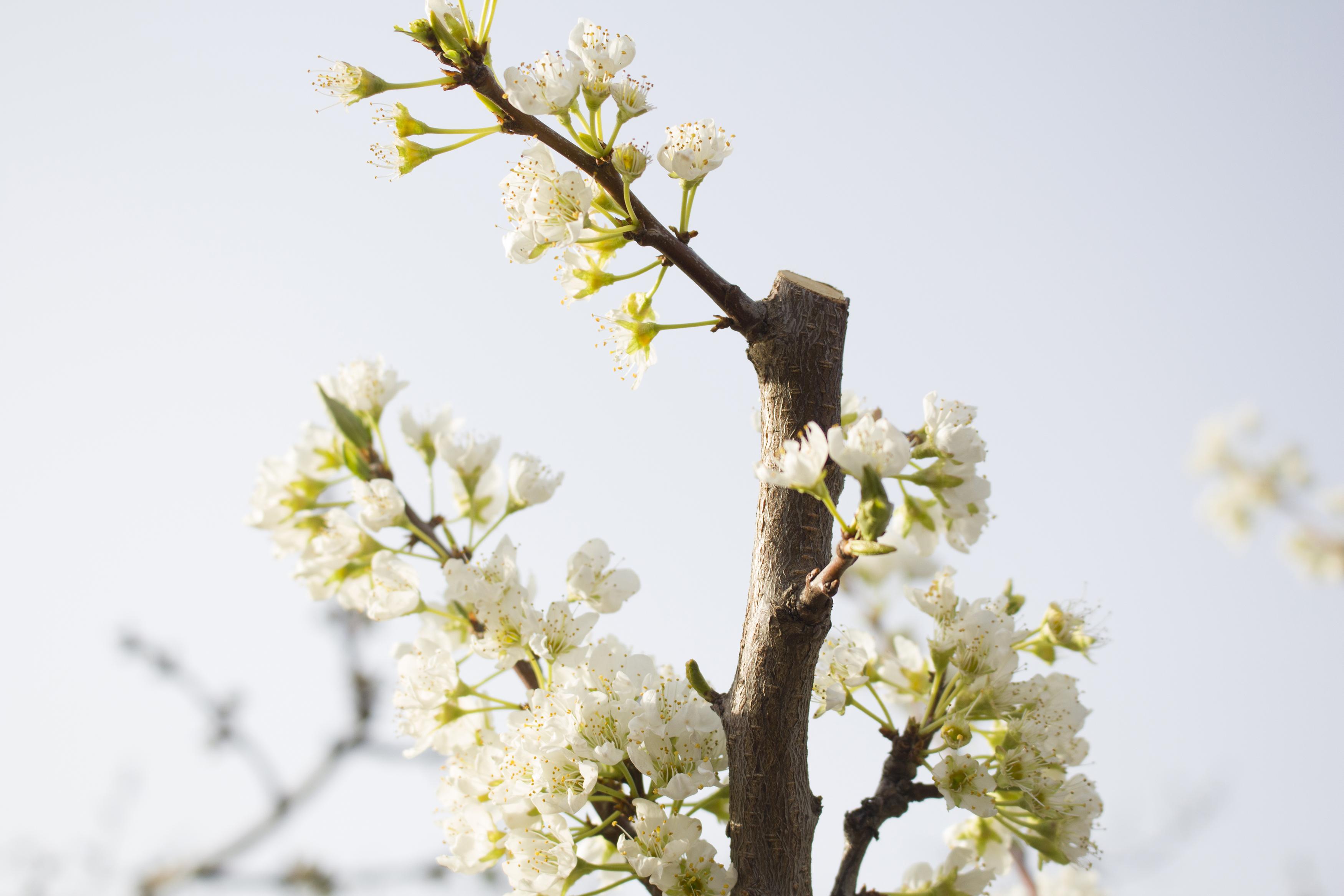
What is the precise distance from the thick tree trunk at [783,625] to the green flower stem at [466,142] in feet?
1.53

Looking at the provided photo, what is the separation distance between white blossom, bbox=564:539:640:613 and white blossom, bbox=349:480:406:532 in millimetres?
303

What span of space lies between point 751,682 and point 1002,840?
0.72m

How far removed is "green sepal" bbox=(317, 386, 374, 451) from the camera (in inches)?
56.4

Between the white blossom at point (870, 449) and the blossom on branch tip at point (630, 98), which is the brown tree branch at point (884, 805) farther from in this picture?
the blossom on branch tip at point (630, 98)

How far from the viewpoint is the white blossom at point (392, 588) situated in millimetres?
1453

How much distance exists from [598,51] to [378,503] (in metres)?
0.78

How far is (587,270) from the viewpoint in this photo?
4.53ft

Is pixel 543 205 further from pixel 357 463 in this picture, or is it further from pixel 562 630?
pixel 562 630

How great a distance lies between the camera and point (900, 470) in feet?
3.50

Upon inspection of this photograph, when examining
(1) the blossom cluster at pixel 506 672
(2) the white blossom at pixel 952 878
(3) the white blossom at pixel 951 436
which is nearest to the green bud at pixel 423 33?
(1) the blossom cluster at pixel 506 672

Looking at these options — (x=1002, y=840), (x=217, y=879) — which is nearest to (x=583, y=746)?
(x=1002, y=840)

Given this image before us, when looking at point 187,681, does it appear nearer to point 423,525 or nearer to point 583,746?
point 423,525

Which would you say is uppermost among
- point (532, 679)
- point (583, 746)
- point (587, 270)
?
point (587, 270)

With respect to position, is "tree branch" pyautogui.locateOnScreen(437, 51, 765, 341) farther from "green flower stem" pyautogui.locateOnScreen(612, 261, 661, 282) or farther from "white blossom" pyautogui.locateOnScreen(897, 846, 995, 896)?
"white blossom" pyautogui.locateOnScreen(897, 846, 995, 896)
